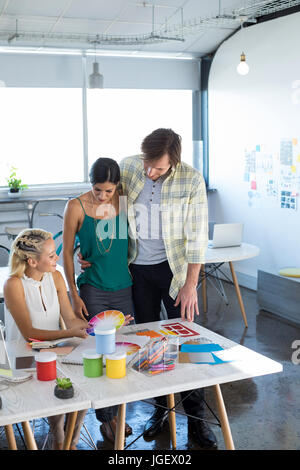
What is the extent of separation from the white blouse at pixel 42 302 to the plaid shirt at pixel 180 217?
40cm

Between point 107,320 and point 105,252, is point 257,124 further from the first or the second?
point 107,320

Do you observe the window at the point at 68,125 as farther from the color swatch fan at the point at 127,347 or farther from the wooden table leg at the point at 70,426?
the wooden table leg at the point at 70,426

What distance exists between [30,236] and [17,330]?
0.45 m

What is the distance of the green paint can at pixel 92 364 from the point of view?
208 cm

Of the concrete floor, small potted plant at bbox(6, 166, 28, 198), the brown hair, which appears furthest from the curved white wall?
the brown hair

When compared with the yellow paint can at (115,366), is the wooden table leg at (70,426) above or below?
below

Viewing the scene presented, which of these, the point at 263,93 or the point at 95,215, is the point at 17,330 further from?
the point at 263,93

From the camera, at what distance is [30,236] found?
275cm

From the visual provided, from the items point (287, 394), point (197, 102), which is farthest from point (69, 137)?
point (287, 394)

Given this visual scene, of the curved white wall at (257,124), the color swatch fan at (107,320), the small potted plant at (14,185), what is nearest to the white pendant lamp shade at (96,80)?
the small potted plant at (14,185)

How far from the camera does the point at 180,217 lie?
284cm

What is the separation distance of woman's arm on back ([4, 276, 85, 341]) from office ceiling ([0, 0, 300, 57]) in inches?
135

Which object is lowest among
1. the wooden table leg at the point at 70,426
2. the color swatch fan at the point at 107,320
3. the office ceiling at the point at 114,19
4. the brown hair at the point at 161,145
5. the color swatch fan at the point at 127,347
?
the wooden table leg at the point at 70,426

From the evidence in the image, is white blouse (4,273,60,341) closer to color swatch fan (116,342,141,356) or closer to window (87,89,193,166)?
color swatch fan (116,342,141,356)
